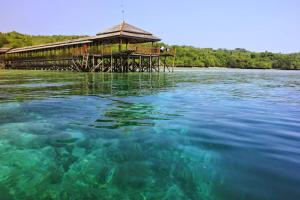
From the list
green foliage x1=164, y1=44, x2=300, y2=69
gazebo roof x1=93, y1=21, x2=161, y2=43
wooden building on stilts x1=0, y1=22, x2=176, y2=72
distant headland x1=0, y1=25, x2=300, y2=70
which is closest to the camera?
gazebo roof x1=93, y1=21, x2=161, y2=43

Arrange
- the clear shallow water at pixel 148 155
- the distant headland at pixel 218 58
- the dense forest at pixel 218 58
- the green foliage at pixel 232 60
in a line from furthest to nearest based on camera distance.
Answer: the distant headland at pixel 218 58, the dense forest at pixel 218 58, the green foliage at pixel 232 60, the clear shallow water at pixel 148 155

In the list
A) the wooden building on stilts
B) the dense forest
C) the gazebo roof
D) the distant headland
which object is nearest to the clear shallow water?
the gazebo roof

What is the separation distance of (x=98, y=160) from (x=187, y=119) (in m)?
3.27

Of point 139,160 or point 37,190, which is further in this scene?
point 139,160

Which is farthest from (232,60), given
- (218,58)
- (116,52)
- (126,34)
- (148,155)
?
(148,155)

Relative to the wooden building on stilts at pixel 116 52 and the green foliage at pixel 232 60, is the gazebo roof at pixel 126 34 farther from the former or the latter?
the green foliage at pixel 232 60

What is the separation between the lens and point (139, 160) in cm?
407

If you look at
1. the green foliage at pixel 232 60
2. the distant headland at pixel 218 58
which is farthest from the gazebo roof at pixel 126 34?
the distant headland at pixel 218 58

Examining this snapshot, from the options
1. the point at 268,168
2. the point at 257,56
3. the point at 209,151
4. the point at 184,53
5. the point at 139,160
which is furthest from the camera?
the point at 257,56

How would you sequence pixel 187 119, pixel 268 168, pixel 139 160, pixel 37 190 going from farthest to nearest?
pixel 187 119, pixel 139 160, pixel 268 168, pixel 37 190

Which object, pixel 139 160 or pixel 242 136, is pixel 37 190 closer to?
pixel 139 160

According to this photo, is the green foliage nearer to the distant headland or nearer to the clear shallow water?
the distant headland

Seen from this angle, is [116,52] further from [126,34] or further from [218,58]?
[218,58]

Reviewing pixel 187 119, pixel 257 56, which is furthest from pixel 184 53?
pixel 187 119
